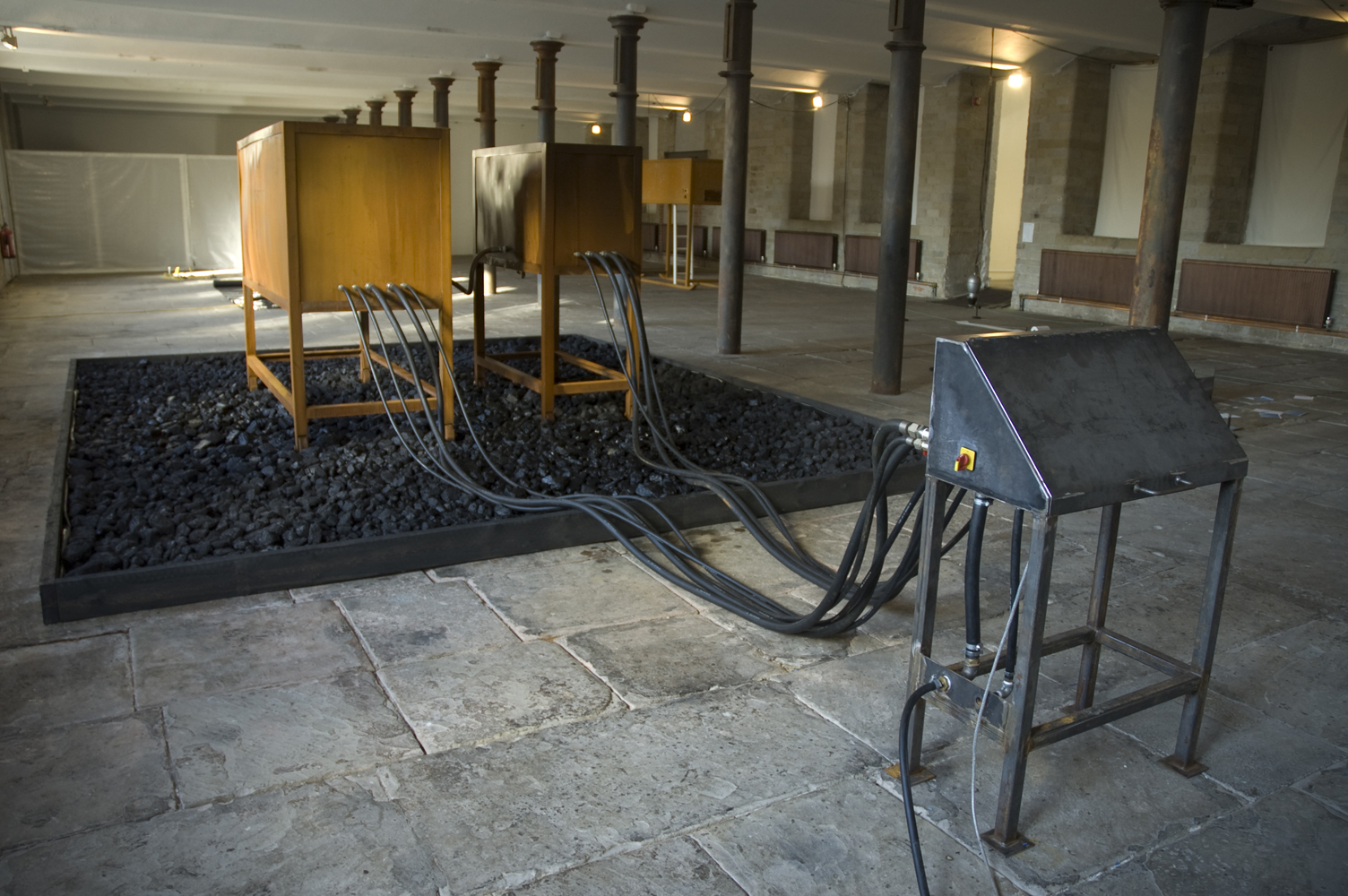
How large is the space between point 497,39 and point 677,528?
11094 mm

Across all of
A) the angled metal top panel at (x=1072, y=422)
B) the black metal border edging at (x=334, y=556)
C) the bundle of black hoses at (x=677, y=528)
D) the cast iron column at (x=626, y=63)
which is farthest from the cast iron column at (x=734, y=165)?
the angled metal top panel at (x=1072, y=422)

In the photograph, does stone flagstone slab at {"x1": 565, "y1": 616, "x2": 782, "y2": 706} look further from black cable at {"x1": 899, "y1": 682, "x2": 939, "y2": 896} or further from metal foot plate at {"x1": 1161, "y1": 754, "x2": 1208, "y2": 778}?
metal foot plate at {"x1": 1161, "y1": 754, "x2": 1208, "y2": 778}

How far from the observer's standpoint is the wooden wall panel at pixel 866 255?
16.4m

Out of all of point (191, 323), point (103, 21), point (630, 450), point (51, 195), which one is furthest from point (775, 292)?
point (51, 195)

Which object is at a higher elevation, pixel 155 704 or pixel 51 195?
pixel 51 195

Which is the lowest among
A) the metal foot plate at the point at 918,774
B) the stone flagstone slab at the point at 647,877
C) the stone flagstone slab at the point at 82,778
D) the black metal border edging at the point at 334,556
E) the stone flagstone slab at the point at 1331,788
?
the stone flagstone slab at the point at 647,877

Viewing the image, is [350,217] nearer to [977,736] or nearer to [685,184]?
[977,736]

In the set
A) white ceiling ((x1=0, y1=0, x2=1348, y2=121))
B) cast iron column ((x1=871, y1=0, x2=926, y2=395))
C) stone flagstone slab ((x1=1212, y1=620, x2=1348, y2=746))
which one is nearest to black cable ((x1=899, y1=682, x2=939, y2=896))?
stone flagstone slab ((x1=1212, y1=620, x2=1348, y2=746))

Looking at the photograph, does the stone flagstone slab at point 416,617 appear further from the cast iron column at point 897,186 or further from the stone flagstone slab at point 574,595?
the cast iron column at point 897,186

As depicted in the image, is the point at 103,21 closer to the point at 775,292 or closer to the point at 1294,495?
the point at 775,292

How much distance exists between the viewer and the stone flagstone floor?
223 centimetres

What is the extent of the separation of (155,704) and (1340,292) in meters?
12.0

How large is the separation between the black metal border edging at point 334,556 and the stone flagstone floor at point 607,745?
3.4 inches

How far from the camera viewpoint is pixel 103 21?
12.0 meters
